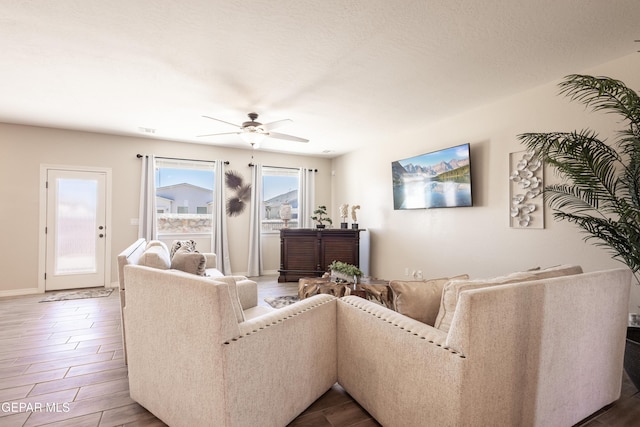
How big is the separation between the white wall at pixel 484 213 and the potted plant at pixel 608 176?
23 centimetres

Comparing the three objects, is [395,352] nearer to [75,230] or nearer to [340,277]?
[340,277]

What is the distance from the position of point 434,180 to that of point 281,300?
2.76 metres

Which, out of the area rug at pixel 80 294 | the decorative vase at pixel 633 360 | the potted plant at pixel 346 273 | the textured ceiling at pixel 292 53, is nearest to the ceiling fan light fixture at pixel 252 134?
the textured ceiling at pixel 292 53

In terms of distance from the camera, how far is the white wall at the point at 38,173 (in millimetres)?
4641

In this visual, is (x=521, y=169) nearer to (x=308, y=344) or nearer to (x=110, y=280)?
(x=308, y=344)

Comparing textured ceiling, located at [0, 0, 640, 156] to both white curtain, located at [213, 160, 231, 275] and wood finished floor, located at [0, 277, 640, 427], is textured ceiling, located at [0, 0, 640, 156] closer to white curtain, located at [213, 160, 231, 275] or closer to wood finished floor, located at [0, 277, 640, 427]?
white curtain, located at [213, 160, 231, 275]

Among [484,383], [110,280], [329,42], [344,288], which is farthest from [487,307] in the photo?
[110,280]

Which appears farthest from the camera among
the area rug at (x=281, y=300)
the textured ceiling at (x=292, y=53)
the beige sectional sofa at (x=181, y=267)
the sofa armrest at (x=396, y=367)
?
the area rug at (x=281, y=300)

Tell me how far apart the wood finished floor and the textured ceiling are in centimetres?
258

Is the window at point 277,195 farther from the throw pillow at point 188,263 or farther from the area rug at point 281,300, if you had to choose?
the throw pillow at point 188,263

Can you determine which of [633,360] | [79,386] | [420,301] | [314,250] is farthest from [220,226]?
[633,360]

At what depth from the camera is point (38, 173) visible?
4.79m

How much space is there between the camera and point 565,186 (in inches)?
110

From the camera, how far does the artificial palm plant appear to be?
211 cm
